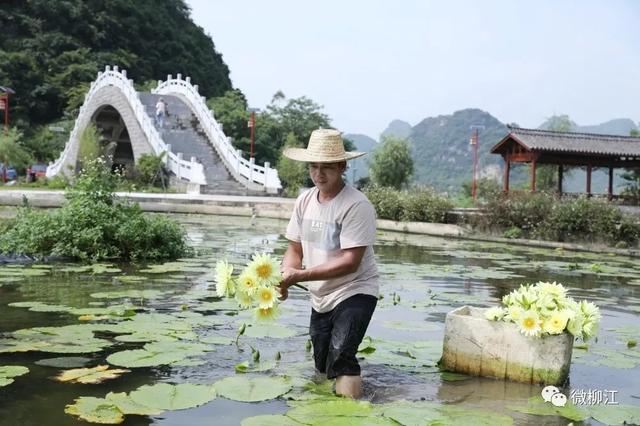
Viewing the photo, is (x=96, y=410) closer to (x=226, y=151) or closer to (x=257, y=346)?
(x=257, y=346)

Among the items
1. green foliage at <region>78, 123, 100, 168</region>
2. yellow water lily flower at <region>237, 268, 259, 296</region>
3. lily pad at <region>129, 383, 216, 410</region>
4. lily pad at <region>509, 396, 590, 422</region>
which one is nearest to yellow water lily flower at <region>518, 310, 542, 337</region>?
lily pad at <region>509, 396, 590, 422</region>

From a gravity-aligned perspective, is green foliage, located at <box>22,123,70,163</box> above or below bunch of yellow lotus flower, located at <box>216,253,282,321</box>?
above

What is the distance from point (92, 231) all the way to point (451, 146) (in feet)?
351

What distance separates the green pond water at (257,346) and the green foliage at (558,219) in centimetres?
557

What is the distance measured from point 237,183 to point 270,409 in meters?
26.8

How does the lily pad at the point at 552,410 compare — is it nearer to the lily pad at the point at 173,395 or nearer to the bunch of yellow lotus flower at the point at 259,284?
the bunch of yellow lotus flower at the point at 259,284

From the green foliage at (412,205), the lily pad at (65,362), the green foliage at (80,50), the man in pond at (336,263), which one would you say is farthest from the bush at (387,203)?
the green foliage at (80,50)

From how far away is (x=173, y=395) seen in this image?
3.52 metres

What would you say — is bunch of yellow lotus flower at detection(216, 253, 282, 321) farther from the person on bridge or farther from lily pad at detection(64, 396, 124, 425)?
the person on bridge

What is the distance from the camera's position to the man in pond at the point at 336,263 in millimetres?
3818

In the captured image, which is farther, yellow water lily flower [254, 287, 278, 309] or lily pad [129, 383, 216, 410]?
yellow water lily flower [254, 287, 278, 309]

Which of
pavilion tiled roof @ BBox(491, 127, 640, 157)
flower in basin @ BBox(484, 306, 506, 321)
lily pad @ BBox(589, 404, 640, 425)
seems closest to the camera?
lily pad @ BBox(589, 404, 640, 425)

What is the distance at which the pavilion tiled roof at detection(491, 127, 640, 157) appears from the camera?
2505 cm

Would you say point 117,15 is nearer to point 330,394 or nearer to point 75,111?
point 75,111
